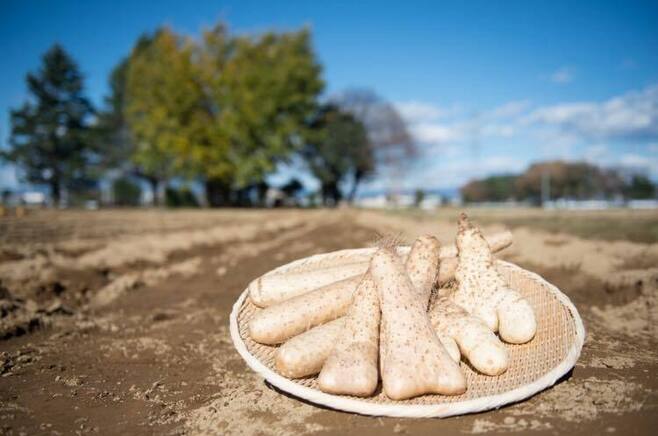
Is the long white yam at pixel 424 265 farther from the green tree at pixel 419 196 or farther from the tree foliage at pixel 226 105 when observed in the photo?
the green tree at pixel 419 196

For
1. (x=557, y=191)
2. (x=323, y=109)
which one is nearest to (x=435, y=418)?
(x=323, y=109)

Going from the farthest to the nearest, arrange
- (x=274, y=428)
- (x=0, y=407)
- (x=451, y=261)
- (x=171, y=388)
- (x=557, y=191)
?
(x=557, y=191)
(x=451, y=261)
(x=171, y=388)
(x=0, y=407)
(x=274, y=428)

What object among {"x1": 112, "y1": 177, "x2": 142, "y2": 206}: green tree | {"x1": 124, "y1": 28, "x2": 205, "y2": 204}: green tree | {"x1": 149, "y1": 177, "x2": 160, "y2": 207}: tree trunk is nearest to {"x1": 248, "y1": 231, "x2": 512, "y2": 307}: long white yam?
{"x1": 124, "y1": 28, "x2": 205, "y2": 204}: green tree

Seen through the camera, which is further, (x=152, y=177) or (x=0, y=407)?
(x=152, y=177)

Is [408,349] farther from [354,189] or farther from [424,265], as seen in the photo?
[354,189]

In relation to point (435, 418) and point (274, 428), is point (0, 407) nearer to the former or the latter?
point (274, 428)

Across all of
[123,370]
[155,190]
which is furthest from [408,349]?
[155,190]
